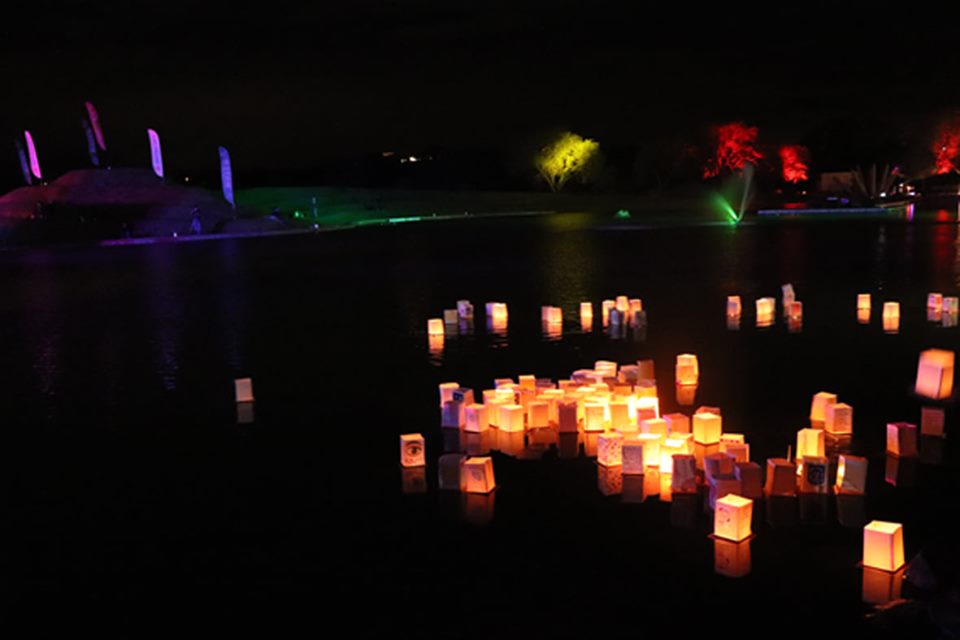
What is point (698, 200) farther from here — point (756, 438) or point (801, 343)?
point (756, 438)

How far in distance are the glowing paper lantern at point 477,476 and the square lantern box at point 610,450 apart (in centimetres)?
88

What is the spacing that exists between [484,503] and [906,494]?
2.65 metres

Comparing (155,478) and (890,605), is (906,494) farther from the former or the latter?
(155,478)

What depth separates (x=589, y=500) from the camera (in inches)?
234

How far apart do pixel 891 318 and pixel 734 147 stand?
64.8 metres

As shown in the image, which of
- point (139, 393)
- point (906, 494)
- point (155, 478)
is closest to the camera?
point (906, 494)

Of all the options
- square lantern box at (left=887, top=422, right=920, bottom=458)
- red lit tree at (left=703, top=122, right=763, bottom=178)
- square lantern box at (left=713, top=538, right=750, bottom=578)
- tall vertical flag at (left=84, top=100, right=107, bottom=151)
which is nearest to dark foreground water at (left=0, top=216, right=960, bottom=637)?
square lantern box at (left=713, top=538, right=750, bottom=578)

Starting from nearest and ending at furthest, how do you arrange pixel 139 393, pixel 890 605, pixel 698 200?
pixel 890 605, pixel 139 393, pixel 698 200

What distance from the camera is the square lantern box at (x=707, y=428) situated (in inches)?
270

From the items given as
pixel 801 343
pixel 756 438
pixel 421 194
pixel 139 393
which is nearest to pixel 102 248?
pixel 139 393

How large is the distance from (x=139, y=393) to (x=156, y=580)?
475 cm

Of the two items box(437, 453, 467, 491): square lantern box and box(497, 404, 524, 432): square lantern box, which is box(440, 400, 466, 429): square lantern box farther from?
box(437, 453, 467, 491): square lantern box

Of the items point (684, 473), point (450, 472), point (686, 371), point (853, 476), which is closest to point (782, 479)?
point (853, 476)

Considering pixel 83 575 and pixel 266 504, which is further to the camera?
pixel 266 504
